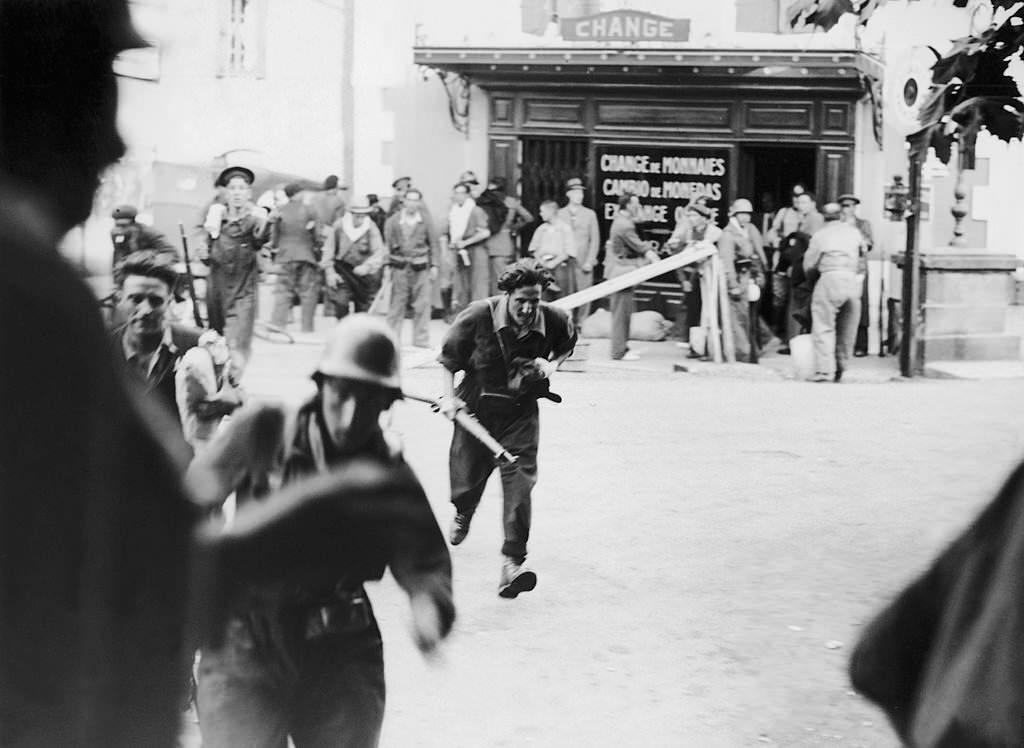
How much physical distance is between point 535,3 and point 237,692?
1.61 meters

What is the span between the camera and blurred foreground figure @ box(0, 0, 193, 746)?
2.79 m

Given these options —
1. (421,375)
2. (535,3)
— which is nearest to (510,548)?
(421,375)

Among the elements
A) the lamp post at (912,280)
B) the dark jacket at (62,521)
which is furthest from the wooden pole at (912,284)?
the dark jacket at (62,521)

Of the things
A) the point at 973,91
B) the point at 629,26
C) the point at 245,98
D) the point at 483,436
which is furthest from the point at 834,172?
the point at 245,98

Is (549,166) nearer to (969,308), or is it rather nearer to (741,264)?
(741,264)

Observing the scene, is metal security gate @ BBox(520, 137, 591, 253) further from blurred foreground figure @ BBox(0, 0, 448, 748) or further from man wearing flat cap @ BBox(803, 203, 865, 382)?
blurred foreground figure @ BBox(0, 0, 448, 748)

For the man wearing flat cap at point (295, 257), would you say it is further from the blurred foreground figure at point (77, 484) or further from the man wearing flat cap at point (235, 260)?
the blurred foreground figure at point (77, 484)

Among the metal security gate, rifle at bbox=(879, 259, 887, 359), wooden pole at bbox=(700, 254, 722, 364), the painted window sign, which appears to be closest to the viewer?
the painted window sign

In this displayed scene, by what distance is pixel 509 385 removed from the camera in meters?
4.14

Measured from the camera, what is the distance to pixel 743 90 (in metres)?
4.53

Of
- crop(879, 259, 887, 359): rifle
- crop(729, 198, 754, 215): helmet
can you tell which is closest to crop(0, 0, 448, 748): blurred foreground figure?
crop(729, 198, 754, 215): helmet

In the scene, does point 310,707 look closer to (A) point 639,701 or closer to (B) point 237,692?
(B) point 237,692

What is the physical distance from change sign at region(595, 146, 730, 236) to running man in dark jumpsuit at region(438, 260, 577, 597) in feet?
0.88

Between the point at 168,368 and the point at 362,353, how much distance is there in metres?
0.35
